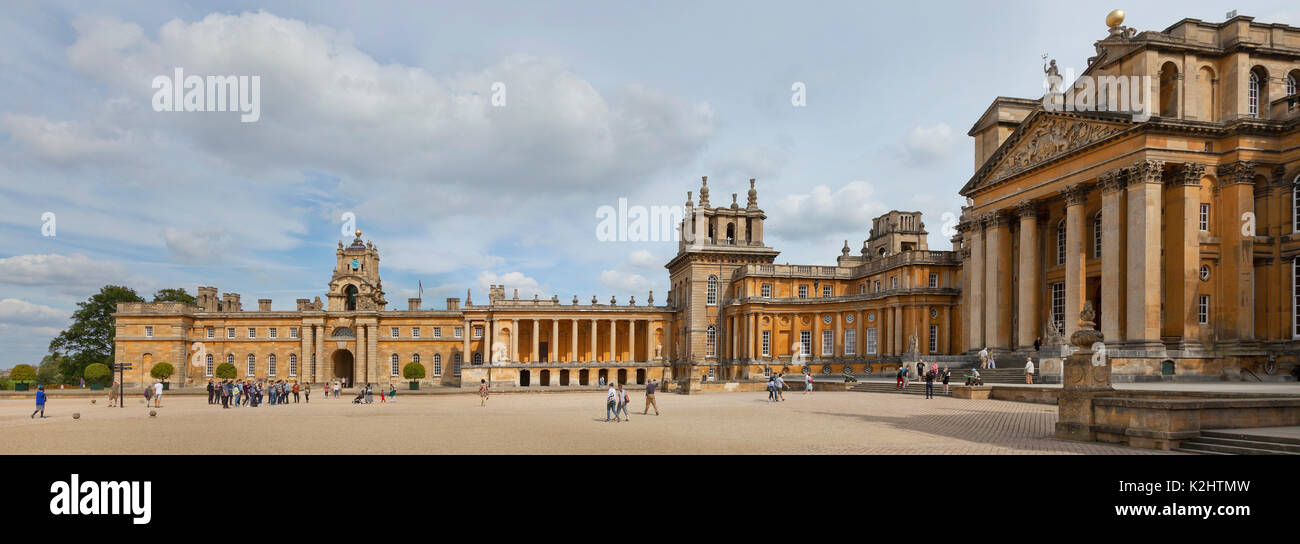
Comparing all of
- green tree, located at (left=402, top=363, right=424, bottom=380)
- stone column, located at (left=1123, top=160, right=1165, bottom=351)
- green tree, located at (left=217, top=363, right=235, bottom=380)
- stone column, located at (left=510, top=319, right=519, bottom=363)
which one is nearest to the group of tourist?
green tree, located at (left=402, top=363, right=424, bottom=380)

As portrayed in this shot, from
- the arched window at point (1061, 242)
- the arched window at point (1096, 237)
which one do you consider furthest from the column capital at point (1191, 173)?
the arched window at point (1061, 242)

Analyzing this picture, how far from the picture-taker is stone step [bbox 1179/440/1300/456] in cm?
1312

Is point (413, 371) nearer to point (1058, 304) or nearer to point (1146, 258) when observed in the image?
point (1058, 304)

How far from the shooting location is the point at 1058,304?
41.3 m

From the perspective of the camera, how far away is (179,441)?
60.6 ft

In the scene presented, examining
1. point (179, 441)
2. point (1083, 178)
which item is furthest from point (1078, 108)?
point (179, 441)

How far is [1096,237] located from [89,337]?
90.7m

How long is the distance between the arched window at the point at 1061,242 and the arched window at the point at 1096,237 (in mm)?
2150

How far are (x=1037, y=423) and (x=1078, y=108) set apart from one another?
23397 mm

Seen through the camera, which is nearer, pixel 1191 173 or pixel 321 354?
pixel 1191 173

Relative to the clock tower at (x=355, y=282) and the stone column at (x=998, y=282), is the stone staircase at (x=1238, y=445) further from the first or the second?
the clock tower at (x=355, y=282)

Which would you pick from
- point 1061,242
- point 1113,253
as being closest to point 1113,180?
point 1113,253

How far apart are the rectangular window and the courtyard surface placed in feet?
48.5
